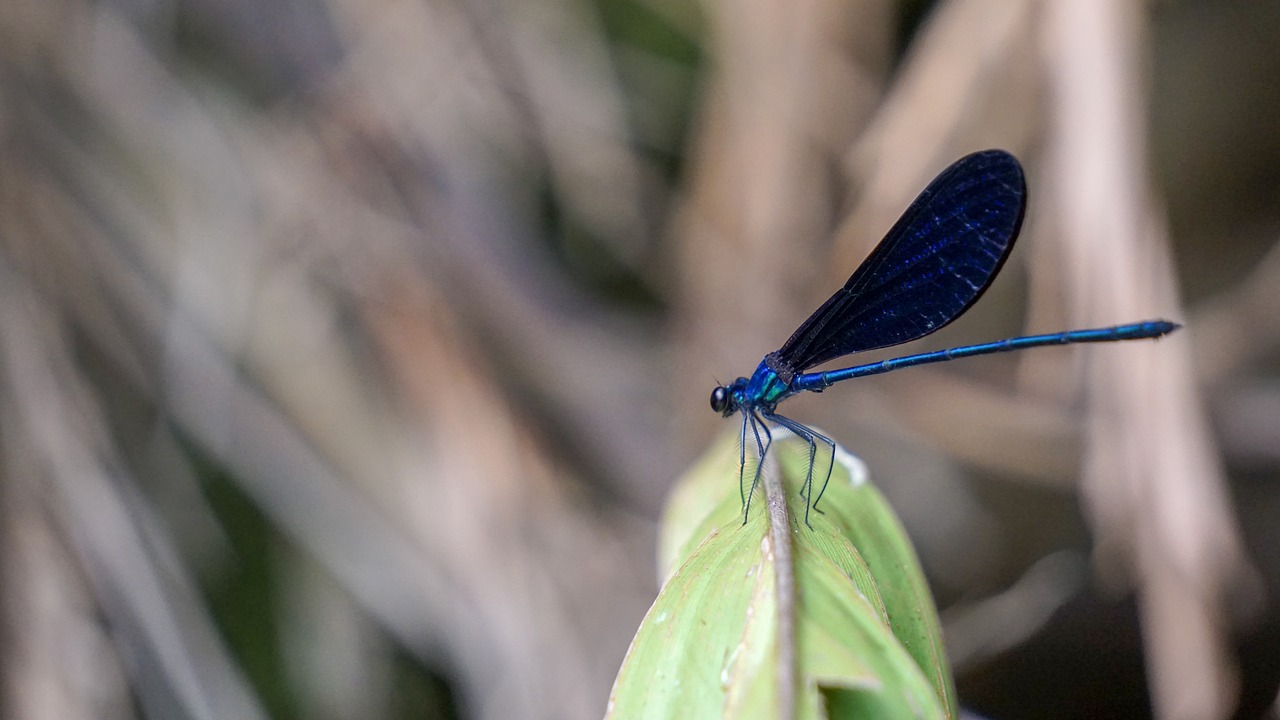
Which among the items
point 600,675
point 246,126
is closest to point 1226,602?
point 600,675

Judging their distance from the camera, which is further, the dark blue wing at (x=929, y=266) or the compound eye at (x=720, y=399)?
the compound eye at (x=720, y=399)

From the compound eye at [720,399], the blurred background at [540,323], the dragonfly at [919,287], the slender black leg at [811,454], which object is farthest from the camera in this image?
the blurred background at [540,323]

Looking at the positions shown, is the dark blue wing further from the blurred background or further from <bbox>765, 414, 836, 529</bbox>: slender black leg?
the blurred background

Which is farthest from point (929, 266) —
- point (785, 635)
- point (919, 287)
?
point (785, 635)

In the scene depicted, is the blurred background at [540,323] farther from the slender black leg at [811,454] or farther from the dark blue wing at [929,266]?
Answer: the slender black leg at [811,454]

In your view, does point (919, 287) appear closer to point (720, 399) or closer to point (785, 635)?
point (720, 399)

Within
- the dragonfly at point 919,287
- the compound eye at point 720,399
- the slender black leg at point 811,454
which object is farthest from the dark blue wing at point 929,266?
the slender black leg at point 811,454

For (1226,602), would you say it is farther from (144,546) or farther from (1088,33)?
(144,546)
